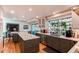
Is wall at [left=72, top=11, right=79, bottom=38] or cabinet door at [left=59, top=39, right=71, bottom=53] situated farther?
cabinet door at [left=59, top=39, right=71, bottom=53]

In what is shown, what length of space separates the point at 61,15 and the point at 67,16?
0.63ft

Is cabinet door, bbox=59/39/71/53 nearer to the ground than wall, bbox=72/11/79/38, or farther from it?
nearer to the ground

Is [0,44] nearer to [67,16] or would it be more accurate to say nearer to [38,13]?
[38,13]

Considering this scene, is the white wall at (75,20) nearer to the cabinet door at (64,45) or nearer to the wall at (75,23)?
the wall at (75,23)

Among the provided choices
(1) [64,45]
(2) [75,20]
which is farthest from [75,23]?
(1) [64,45]

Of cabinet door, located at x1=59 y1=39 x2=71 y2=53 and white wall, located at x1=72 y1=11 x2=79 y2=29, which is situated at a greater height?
white wall, located at x1=72 y1=11 x2=79 y2=29

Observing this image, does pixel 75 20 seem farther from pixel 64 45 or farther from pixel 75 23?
pixel 64 45

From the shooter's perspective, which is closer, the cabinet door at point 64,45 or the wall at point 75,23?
the wall at point 75,23

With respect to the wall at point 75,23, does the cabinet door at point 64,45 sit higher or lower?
lower

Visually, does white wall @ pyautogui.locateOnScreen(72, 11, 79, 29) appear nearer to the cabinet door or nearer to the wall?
the wall

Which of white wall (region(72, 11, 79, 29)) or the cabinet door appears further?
the cabinet door

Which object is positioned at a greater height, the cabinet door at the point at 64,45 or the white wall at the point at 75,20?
the white wall at the point at 75,20

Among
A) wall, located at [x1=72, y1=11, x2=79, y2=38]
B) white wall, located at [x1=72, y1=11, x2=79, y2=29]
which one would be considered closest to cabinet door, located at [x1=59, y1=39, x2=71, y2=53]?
wall, located at [x1=72, y1=11, x2=79, y2=38]

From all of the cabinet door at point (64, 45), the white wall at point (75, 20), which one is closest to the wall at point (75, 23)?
the white wall at point (75, 20)
